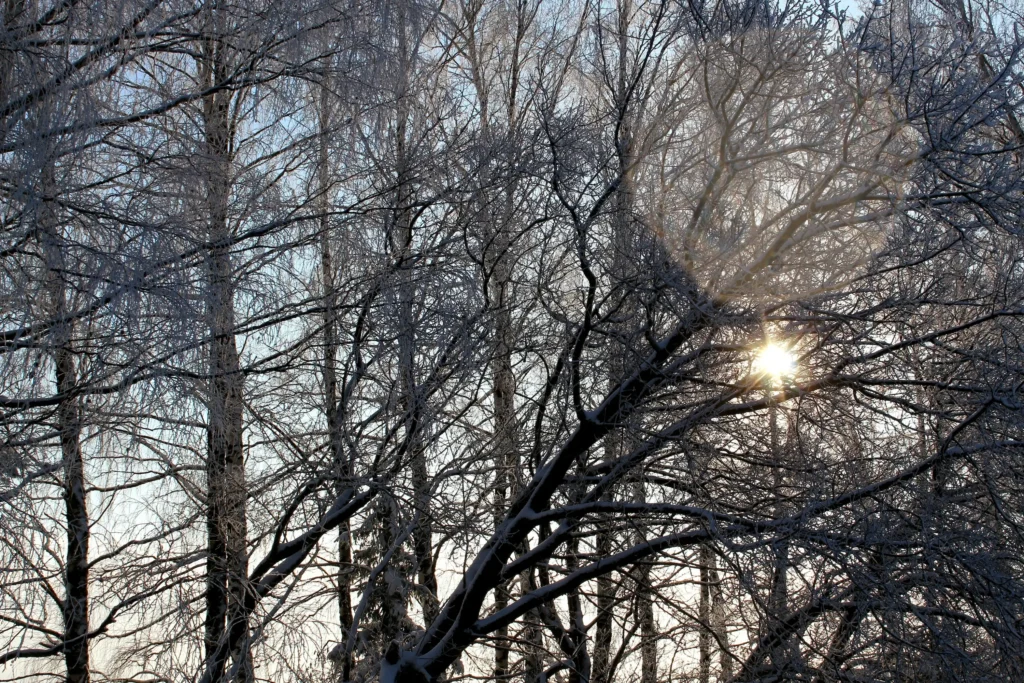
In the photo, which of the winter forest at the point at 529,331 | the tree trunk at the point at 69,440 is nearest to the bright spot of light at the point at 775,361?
the winter forest at the point at 529,331

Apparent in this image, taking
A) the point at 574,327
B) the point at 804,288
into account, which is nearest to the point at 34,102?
the point at 574,327

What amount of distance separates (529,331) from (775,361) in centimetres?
258

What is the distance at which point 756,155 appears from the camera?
500 centimetres

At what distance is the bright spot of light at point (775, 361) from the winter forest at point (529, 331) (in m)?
0.03

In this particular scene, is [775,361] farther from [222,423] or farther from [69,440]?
[69,440]

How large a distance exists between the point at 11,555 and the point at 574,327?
11.6 ft

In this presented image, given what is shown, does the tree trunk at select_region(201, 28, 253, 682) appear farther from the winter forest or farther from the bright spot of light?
the bright spot of light

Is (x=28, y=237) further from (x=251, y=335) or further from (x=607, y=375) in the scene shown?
(x=607, y=375)

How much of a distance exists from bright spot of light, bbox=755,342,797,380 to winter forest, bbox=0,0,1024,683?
0.03 meters

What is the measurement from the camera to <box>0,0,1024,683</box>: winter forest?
4.71m

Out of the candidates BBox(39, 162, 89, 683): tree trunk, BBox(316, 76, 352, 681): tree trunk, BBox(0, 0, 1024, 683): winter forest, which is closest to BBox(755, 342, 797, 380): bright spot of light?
BBox(0, 0, 1024, 683): winter forest

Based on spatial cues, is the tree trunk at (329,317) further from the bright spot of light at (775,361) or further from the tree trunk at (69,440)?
the bright spot of light at (775,361)

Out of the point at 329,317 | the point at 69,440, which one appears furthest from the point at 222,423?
the point at 329,317

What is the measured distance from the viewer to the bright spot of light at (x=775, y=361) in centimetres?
509
